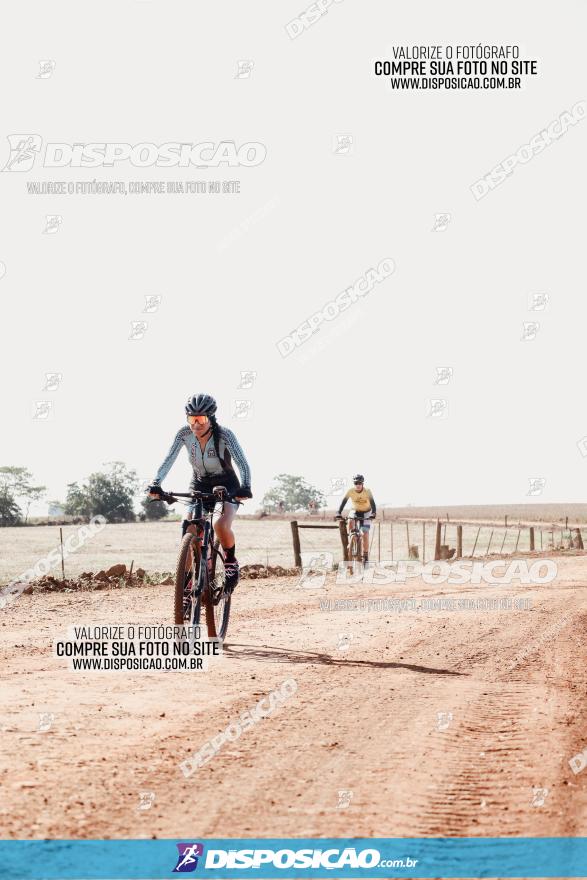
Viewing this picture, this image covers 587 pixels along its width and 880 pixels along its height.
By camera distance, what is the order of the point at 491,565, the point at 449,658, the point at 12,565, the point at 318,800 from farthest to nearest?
the point at 12,565 < the point at 491,565 < the point at 449,658 < the point at 318,800

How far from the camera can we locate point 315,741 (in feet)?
18.1

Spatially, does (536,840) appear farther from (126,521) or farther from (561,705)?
(126,521)

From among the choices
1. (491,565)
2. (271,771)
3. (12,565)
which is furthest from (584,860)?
(12,565)

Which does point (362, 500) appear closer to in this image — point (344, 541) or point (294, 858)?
point (344, 541)

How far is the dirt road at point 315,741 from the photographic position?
4230 mm

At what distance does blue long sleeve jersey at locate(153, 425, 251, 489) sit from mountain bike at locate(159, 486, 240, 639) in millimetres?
277

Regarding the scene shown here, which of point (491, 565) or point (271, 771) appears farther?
point (491, 565)

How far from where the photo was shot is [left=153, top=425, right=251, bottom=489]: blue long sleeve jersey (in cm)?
939

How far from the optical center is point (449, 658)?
875 centimetres

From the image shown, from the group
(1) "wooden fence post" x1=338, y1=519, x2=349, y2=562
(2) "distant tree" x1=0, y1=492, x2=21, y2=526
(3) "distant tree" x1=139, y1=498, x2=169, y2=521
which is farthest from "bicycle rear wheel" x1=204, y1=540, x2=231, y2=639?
(3) "distant tree" x1=139, y1=498, x2=169, y2=521

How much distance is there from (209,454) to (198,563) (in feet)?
3.57

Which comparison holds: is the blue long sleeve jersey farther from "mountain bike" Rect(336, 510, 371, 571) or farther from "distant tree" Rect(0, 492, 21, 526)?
"distant tree" Rect(0, 492, 21, 526)

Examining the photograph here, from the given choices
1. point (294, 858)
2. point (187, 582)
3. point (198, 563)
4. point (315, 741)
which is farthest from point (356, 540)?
point (294, 858)

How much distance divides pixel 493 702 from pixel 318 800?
2582mm
